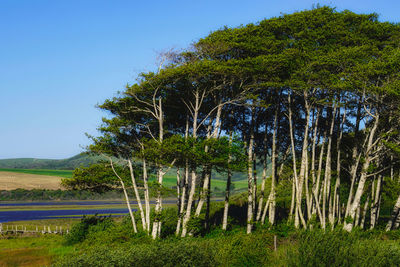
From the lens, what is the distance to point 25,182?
4882 inches

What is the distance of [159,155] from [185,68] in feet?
19.4

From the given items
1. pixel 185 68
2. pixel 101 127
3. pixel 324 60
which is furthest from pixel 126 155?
pixel 324 60

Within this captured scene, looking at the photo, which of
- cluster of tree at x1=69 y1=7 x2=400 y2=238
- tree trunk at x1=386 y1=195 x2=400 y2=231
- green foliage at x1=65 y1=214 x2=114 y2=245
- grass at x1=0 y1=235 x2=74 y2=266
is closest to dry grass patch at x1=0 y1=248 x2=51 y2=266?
grass at x1=0 y1=235 x2=74 y2=266

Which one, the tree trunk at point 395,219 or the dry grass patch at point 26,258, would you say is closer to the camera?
the dry grass patch at point 26,258

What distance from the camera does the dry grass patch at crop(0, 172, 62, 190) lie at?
4697 inches

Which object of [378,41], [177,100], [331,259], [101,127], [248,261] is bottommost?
[248,261]

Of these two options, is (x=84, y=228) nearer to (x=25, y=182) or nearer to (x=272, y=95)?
(x=272, y=95)

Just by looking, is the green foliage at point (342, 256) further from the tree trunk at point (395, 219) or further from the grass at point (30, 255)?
the grass at point (30, 255)

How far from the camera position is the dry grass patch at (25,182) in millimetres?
119312


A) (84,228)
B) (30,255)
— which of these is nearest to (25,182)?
(84,228)

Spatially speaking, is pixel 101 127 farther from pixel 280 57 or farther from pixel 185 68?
pixel 280 57

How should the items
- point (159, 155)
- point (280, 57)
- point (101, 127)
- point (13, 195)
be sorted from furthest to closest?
point (13, 195) → point (101, 127) → point (280, 57) → point (159, 155)

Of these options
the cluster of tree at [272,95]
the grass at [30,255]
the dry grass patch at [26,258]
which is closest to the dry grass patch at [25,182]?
the grass at [30,255]

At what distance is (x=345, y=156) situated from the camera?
29.0 m
